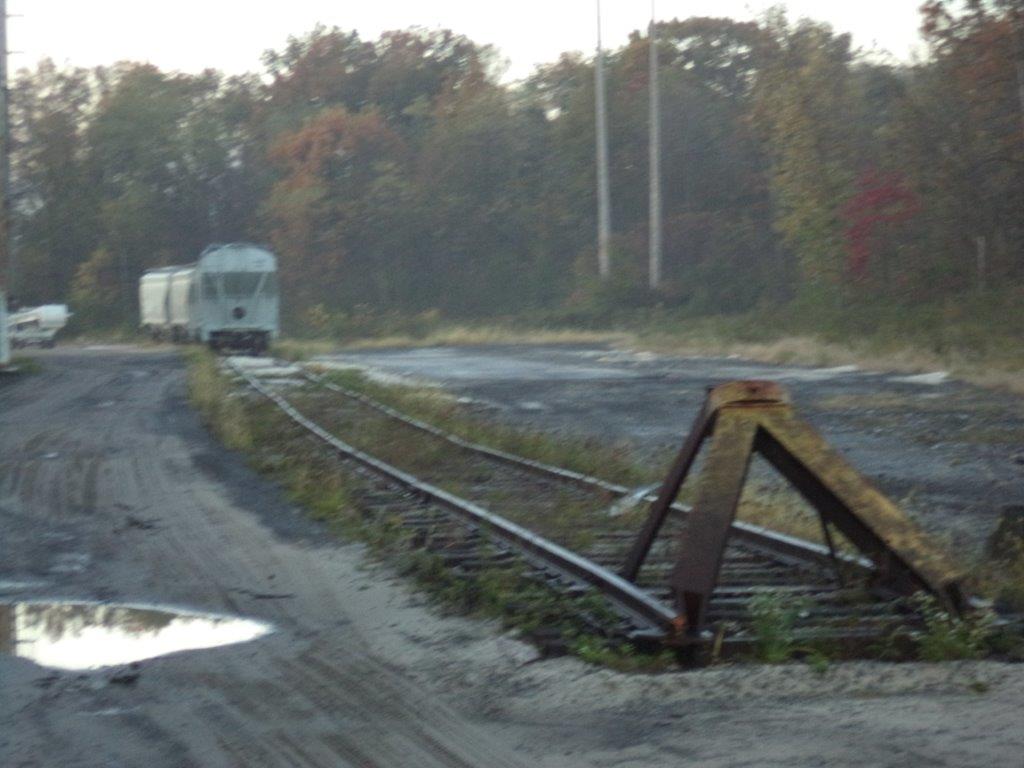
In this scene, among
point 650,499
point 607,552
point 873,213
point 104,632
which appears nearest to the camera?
point 104,632

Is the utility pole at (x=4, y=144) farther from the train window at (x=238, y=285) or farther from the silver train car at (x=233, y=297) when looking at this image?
the train window at (x=238, y=285)

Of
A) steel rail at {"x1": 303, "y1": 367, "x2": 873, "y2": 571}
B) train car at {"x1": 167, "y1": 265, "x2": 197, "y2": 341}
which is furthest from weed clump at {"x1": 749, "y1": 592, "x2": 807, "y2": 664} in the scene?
train car at {"x1": 167, "y1": 265, "x2": 197, "y2": 341}

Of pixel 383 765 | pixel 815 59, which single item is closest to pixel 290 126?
pixel 815 59

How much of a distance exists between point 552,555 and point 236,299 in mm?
40878

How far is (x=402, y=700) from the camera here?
632 centimetres

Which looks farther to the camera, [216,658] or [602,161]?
[602,161]

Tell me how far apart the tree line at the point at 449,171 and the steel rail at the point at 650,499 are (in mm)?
36731

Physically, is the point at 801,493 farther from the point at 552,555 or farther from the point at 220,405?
the point at 220,405

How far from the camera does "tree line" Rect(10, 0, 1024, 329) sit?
61.8 meters

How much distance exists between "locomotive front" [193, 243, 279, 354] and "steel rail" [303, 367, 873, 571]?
2636 centimetres

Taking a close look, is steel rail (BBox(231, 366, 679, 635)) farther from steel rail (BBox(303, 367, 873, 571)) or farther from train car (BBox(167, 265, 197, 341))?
train car (BBox(167, 265, 197, 341))

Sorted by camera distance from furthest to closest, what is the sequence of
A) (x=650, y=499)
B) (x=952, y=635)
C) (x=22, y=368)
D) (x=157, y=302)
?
(x=157, y=302) < (x=22, y=368) < (x=650, y=499) < (x=952, y=635)

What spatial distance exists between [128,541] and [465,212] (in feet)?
225

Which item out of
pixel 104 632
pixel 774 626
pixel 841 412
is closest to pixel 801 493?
pixel 774 626
